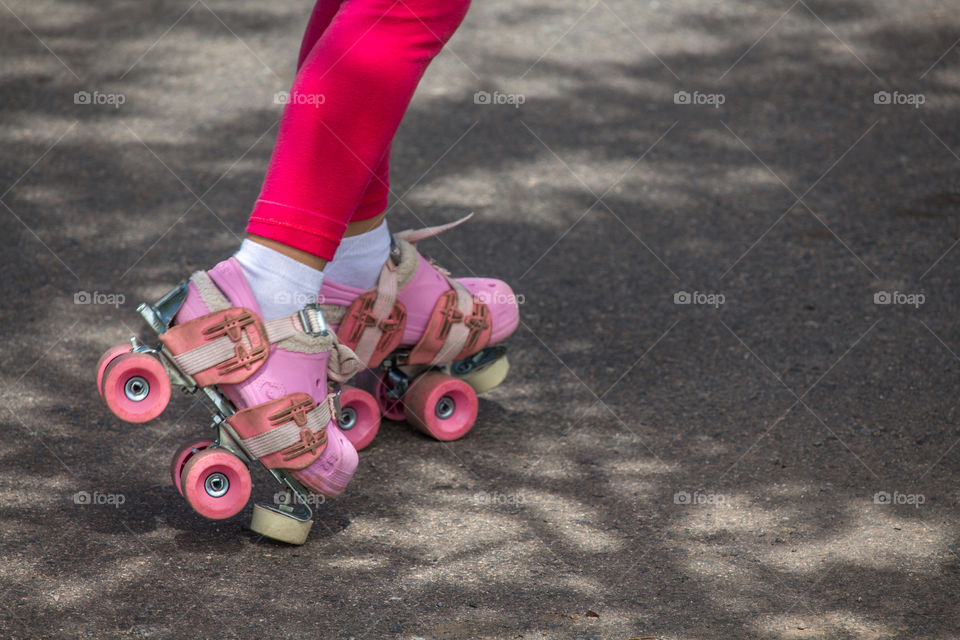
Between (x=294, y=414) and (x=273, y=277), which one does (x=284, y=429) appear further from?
(x=273, y=277)

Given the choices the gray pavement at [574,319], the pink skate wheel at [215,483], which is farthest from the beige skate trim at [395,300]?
the pink skate wheel at [215,483]

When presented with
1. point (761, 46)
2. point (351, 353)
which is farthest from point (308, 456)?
point (761, 46)

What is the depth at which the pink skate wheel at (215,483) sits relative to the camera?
204cm

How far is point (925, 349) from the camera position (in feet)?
10.6

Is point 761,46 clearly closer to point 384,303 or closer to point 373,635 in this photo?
point 384,303

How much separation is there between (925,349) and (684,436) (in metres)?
0.95

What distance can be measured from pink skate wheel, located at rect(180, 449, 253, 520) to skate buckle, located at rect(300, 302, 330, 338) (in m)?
0.28

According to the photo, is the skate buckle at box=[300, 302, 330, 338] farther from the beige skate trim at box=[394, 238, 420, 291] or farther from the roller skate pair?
the beige skate trim at box=[394, 238, 420, 291]

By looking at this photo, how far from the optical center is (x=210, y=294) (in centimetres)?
206

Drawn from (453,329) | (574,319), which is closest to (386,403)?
(453,329)

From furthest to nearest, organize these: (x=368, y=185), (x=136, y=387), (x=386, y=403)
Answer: (x=386, y=403) → (x=368, y=185) → (x=136, y=387)

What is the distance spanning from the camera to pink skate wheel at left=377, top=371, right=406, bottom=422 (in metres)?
2.77

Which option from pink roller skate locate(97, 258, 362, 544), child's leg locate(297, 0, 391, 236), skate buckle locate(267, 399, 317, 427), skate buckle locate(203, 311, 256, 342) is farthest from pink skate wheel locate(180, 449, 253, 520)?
child's leg locate(297, 0, 391, 236)

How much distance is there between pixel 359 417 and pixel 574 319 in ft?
3.38
